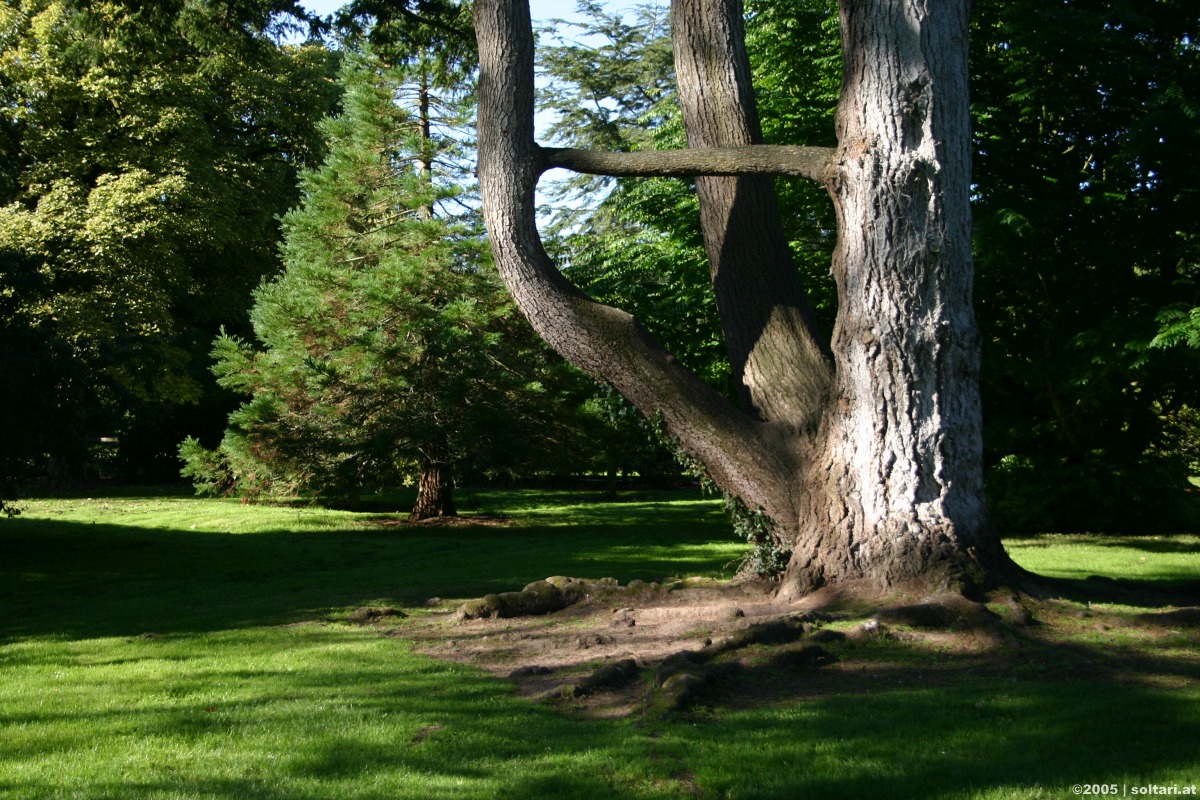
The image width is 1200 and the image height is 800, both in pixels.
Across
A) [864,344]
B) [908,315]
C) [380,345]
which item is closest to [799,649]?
[864,344]

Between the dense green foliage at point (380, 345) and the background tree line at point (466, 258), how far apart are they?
59mm

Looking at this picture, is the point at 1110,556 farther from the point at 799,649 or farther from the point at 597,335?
the point at 799,649

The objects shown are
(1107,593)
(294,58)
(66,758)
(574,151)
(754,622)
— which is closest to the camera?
(66,758)

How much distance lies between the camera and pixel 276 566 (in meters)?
14.1

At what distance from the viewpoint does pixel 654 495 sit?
3347 centimetres

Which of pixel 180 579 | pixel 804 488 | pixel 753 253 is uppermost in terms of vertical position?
pixel 753 253

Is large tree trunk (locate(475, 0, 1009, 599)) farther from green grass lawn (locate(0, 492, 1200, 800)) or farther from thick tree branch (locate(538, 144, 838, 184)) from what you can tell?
green grass lawn (locate(0, 492, 1200, 800))

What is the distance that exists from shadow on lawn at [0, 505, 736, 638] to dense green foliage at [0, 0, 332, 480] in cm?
267

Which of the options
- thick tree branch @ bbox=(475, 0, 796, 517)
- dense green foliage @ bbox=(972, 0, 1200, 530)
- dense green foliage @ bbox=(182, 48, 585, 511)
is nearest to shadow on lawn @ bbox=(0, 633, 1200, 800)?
thick tree branch @ bbox=(475, 0, 796, 517)

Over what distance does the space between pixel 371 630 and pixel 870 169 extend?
217 inches

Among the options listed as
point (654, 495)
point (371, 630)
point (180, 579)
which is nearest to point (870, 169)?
point (371, 630)

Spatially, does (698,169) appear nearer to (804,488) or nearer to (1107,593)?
(804,488)

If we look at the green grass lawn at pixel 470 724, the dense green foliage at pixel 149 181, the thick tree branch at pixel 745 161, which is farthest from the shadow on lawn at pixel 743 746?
the dense green foliage at pixel 149 181

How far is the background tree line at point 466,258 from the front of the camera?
13.1 metres
